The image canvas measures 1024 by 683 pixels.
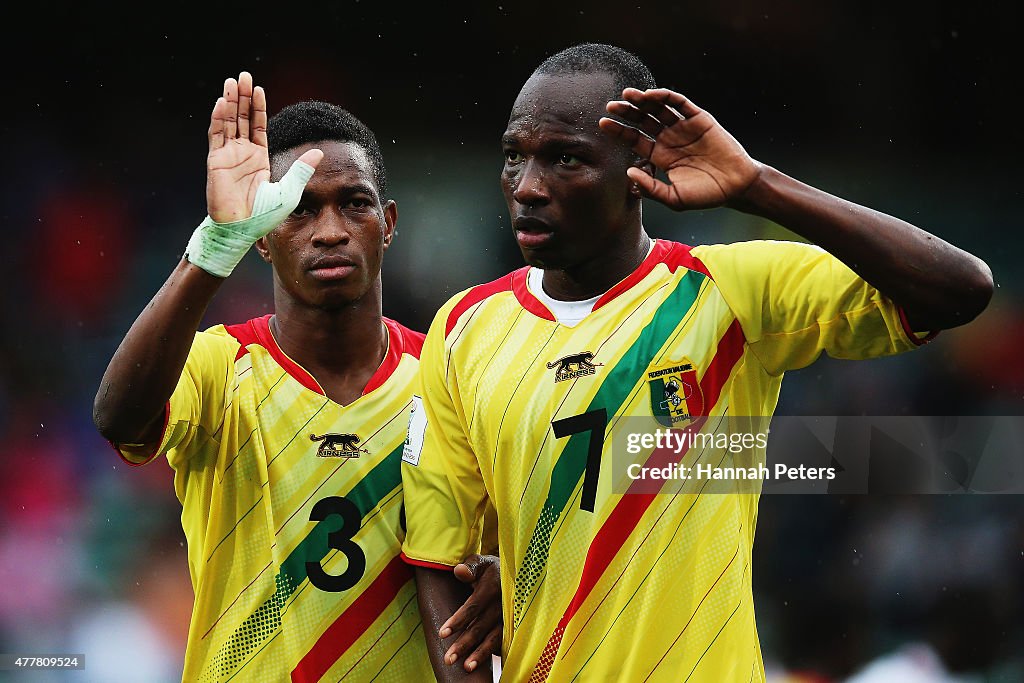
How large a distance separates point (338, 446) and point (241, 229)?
2.90 feet

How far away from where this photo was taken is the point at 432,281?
7.86 metres

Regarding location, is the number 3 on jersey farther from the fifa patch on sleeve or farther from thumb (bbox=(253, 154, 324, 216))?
thumb (bbox=(253, 154, 324, 216))

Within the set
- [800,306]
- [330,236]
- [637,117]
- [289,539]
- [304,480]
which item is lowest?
[289,539]

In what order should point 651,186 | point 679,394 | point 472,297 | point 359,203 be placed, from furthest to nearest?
1. point 359,203
2. point 472,297
3. point 679,394
4. point 651,186

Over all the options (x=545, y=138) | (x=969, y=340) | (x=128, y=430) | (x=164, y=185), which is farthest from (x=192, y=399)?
(x=969, y=340)

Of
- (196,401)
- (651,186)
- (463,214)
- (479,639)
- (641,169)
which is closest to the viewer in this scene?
(651,186)

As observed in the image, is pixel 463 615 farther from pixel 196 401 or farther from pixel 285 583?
pixel 196 401

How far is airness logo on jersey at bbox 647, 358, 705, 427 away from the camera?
9.89ft

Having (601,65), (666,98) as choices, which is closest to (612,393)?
(666,98)

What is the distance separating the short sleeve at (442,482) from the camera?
332 centimetres

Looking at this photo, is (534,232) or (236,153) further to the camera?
(236,153)

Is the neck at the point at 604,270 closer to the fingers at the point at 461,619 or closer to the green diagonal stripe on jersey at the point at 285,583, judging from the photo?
the fingers at the point at 461,619

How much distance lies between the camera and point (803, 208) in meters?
2.71

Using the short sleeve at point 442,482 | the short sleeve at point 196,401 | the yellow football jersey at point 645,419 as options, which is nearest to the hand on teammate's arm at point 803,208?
the yellow football jersey at point 645,419
